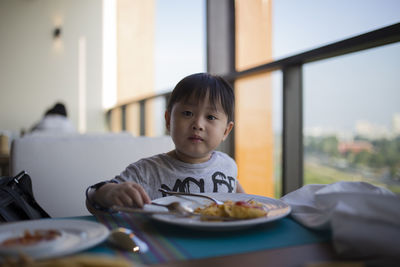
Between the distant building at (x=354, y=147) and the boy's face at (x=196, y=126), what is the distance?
3.13ft

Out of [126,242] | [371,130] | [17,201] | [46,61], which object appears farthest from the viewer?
[46,61]

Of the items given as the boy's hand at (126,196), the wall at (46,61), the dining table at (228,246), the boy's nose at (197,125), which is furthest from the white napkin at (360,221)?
the wall at (46,61)

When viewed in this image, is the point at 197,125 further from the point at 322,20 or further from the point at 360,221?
the point at 322,20

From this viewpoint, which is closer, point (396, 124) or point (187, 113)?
point (187, 113)

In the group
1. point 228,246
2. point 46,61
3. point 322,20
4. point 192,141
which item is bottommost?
point 228,246

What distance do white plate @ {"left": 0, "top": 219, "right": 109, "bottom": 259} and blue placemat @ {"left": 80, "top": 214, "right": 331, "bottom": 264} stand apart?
0.08ft

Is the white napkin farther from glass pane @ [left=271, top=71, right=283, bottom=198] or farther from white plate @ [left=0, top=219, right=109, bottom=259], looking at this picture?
glass pane @ [left=271, top=71, right=283, bottom=198]

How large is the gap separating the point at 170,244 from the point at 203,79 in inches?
27.4

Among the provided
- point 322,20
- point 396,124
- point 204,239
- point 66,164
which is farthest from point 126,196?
point 322,20

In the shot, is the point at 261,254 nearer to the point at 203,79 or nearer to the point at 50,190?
the point at 203,79

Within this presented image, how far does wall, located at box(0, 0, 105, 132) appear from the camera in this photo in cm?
680

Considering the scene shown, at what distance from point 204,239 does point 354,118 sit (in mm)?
1458

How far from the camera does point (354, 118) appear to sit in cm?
173

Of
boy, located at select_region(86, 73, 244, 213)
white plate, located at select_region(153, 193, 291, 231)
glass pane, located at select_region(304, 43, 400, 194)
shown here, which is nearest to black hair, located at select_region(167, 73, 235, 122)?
boy, located at select_region(86, 73, 244, 213)
